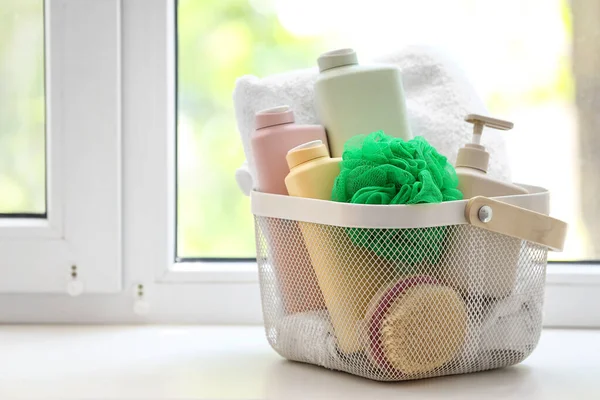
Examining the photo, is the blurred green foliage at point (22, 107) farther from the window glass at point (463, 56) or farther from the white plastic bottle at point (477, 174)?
the white plastic bottle at point (477, 174)

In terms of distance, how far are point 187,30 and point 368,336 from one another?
533mm

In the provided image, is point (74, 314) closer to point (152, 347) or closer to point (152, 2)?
point (152, 347)

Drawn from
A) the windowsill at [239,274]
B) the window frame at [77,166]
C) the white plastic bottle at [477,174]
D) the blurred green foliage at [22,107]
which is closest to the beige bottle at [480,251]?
the white plastic bottle at [477,174]

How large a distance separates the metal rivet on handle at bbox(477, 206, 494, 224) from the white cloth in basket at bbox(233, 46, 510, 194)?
16 cm

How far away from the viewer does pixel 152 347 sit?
0.85 m

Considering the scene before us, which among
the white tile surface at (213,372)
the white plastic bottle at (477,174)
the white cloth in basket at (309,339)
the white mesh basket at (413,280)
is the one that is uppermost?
the white plastic bottle at (477,174)

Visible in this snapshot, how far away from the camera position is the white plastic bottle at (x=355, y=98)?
733mm

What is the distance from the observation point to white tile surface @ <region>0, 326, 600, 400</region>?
2.24 ft

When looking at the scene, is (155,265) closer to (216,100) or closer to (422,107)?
(216,100)

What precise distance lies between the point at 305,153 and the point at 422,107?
8.0 inches

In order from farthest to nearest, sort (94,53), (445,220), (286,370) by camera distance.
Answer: (94,53)
(286,370)
(445,220)

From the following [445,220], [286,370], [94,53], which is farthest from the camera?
[94,53]

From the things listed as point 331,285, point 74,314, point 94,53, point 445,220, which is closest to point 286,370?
point 331,285

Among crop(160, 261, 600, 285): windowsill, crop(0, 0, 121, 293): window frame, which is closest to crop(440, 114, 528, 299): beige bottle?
crop(160, 261, 600, 285): windowsill
